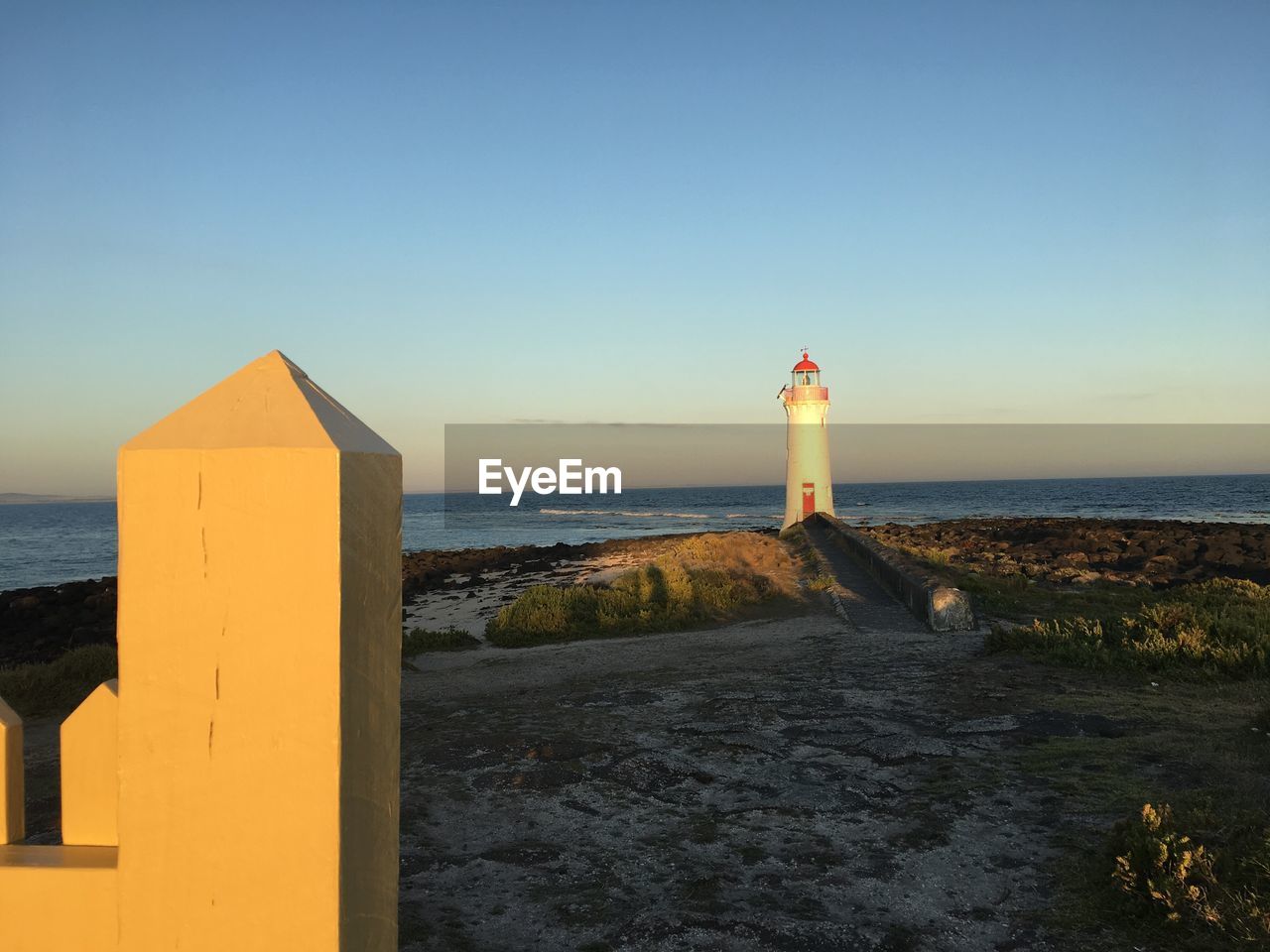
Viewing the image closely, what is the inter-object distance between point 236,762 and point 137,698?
18 cm

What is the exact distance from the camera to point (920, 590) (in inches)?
382

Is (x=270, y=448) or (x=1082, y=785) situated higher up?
(x=270, y=448)

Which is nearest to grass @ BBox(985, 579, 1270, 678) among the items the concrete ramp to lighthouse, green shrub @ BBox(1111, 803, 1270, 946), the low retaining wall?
the low retaining wall

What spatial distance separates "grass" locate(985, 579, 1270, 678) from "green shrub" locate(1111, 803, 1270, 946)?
134 inches

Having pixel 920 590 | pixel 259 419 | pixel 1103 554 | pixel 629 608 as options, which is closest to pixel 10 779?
pixel 259 419

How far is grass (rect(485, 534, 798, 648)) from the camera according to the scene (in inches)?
452

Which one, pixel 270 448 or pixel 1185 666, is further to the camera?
pixel 1185 666

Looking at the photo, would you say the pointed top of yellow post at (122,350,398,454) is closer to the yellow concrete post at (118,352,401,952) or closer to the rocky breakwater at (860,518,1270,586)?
the yellow concrete post at (118,352,401,952)

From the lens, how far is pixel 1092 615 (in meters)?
9.38

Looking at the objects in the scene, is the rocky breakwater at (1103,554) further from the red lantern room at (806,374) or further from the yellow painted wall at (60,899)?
the yellow painted wall at (60,899)

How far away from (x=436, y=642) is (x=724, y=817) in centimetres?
814

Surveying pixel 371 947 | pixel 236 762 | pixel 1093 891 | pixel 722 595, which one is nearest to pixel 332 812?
pixel 236 762

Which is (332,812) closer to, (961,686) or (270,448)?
(270,448)

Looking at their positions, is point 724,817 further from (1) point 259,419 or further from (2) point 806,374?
(2) point 806,374
